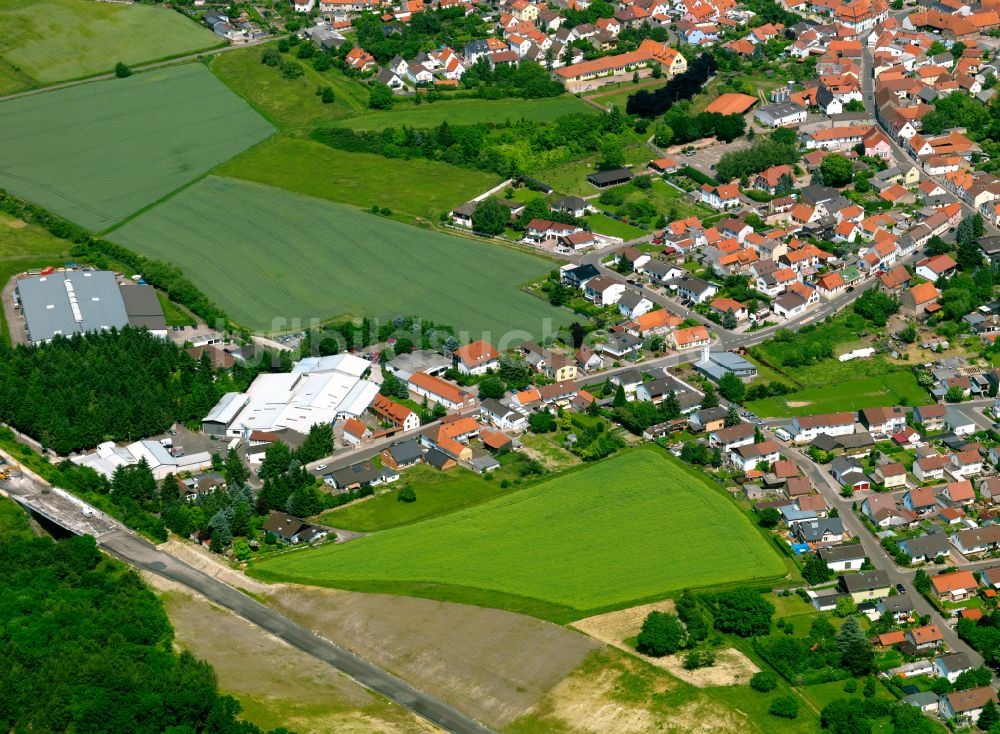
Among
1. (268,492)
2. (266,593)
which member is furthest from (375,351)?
(266,593)

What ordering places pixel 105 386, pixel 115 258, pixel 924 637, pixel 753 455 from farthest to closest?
1. pixel 115 258
2. pixel 105 386
3. pixel 753 455
4. pixel 924 637

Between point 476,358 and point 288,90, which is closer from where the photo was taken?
point 476,358

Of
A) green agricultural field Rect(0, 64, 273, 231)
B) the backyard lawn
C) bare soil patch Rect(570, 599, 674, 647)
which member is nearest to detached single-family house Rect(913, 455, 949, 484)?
bare soil patch Rect(570, 599, 674, 647)

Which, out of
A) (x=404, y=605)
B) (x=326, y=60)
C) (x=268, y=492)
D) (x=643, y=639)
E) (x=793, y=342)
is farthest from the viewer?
(x=326, y=60)

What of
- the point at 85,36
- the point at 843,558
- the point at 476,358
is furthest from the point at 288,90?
the point at 843,558

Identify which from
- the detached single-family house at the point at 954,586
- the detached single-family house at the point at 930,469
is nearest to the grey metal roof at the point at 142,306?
the detached single-family house at the point at 930,469

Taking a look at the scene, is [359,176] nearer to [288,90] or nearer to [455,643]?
[288,90]

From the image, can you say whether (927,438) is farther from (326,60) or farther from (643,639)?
(326,60)
